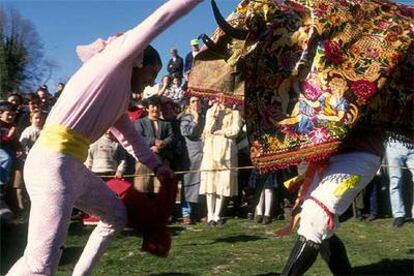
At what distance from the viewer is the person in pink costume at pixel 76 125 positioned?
3633 millimetres

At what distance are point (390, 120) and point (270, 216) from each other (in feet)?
16.6

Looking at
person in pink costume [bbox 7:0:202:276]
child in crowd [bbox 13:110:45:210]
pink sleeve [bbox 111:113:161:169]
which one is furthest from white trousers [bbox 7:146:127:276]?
child in crowd [bbox 13:110:45:210]

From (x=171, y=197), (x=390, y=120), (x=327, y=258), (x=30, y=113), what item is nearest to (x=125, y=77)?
(x=171, y=197)

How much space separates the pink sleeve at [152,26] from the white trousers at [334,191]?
146 cm

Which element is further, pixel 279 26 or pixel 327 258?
pixel 327 258

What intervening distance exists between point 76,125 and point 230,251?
3451 millimetres

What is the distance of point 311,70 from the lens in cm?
427

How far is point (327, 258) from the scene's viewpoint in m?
5.02

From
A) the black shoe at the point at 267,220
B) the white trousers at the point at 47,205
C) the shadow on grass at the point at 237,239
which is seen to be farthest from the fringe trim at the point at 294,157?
the black shoe at the point at 267,220

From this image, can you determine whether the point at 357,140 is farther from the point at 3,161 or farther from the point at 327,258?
the point at 3,161

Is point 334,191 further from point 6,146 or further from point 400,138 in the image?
point 6,146

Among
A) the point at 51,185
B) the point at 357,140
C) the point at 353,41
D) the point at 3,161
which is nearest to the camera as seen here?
the point at 51,185

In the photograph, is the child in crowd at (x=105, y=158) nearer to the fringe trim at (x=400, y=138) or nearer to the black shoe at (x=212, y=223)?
the black shoe at (x=212, y=223)

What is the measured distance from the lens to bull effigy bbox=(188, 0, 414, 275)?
13.7 feet
